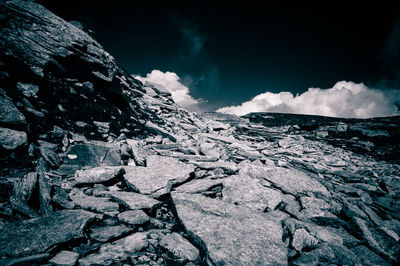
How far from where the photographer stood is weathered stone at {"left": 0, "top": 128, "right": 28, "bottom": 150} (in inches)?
150

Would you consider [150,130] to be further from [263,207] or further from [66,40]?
[263,207]

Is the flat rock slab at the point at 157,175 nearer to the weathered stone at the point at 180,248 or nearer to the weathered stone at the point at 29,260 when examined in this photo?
the weathered stone at the point at 180,248

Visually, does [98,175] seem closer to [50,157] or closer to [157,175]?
[157,175]

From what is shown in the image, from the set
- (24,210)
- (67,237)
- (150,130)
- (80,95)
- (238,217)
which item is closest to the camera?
(67,237)

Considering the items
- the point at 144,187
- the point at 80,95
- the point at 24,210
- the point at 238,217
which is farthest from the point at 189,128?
the point at 24,210

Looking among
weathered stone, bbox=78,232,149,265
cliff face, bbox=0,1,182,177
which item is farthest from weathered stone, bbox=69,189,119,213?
cliff face, bbox=0,1,182,177

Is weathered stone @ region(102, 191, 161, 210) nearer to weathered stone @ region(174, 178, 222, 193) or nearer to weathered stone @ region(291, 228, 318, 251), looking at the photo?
weathered stone @ region(174, 178, 222, 193)

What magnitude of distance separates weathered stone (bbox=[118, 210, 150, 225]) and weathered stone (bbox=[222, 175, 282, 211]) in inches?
78.0

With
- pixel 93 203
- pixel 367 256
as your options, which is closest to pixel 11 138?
pixel 93 203

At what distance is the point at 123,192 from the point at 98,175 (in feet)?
2.73

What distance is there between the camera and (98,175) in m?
3.89

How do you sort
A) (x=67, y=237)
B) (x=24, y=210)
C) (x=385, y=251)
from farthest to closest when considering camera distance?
1. (x=385, y=251)
2. (x=24, y=210)
3. (x=67, y=237)

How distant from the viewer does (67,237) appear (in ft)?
8.03

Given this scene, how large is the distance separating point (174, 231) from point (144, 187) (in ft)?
4.41
